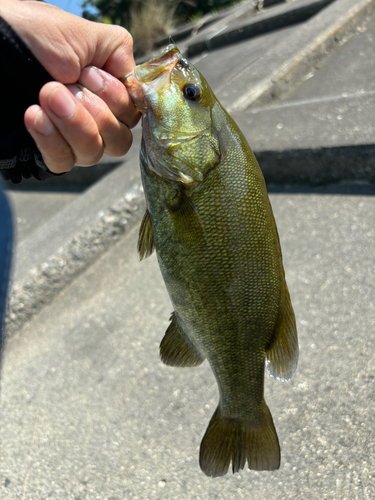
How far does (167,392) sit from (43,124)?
5.57 ft

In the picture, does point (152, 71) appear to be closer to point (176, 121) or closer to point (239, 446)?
point (176, 121)

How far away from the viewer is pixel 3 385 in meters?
2.85

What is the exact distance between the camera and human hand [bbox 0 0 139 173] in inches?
58.2

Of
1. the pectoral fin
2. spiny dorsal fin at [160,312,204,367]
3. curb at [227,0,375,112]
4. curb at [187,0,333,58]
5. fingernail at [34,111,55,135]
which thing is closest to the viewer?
the pectoral fin

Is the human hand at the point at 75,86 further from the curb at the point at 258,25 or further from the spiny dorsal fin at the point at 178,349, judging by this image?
the curb at the point at 258,25

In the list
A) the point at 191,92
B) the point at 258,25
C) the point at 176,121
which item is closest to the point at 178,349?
the point at 176,121

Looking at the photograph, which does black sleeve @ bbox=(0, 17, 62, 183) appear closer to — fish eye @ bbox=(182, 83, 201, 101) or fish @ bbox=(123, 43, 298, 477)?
fish @ bbox=(123, 43, 298, 477)

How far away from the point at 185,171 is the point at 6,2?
93 centimetres

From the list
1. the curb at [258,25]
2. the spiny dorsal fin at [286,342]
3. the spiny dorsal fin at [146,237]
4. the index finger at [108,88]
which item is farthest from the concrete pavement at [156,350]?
the curb at [258,25]

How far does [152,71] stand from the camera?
5.05 ft

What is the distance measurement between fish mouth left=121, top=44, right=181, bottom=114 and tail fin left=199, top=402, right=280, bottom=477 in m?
1.28

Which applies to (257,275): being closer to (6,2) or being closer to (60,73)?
(60,73)

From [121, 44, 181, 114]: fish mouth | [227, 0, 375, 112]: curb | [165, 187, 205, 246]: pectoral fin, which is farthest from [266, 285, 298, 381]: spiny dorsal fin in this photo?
[227, 0, 375, 112]: curb

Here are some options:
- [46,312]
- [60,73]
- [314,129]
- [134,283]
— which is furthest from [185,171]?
[314,129]
